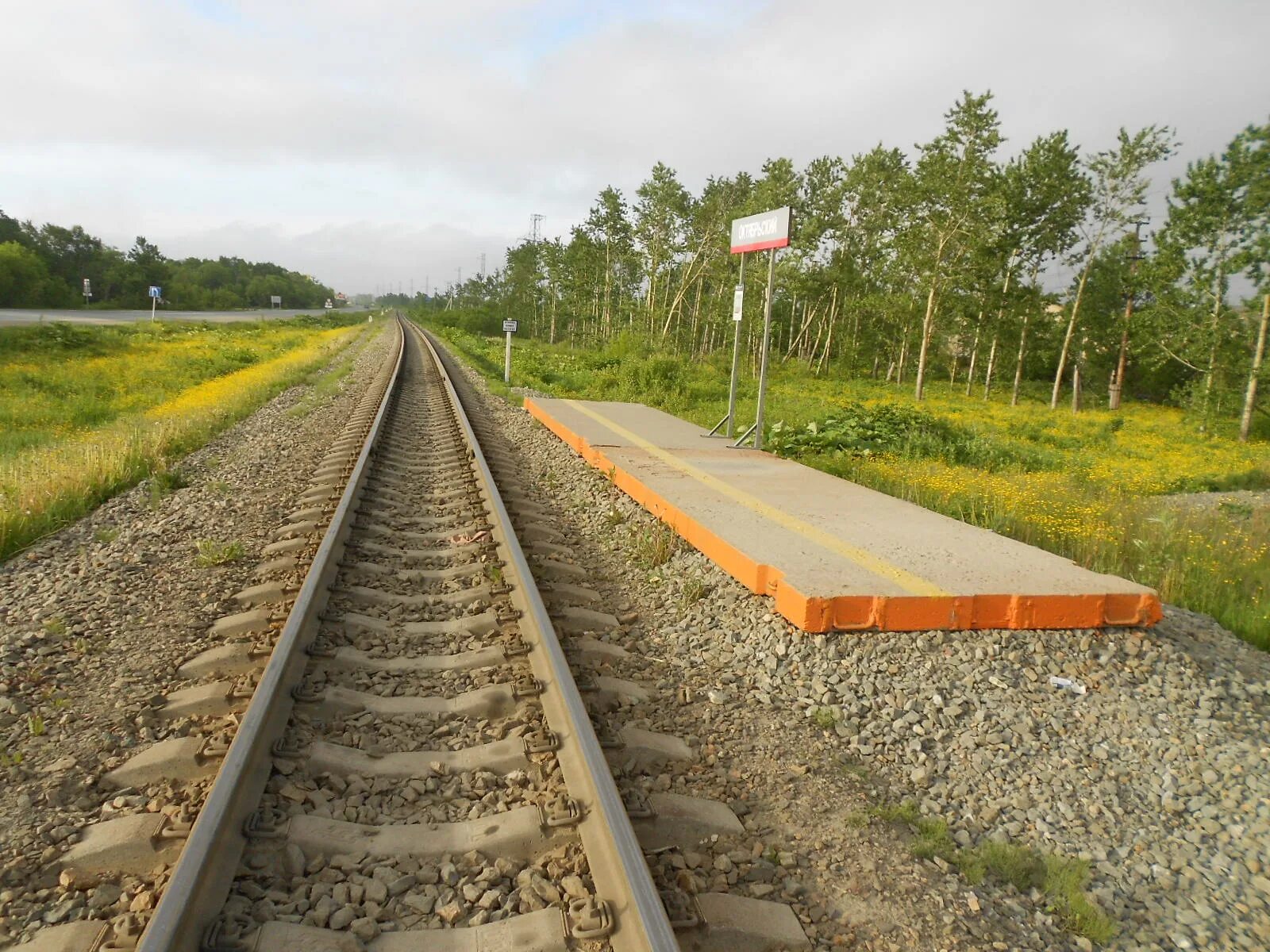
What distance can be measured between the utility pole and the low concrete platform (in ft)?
114

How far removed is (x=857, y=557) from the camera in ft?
16.7

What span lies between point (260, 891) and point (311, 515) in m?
4.52

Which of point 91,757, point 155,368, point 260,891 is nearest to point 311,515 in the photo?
point 91,757

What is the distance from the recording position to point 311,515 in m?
6.55

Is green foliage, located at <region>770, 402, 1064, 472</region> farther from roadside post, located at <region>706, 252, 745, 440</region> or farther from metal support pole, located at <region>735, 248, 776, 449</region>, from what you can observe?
roadside post, located at <region>706, 252, 745, 440</region>

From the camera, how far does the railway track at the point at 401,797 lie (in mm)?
2266

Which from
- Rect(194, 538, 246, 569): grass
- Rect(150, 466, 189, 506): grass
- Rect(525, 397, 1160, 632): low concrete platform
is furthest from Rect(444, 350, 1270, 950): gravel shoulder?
Rect(150, 466, 189, 506): grass

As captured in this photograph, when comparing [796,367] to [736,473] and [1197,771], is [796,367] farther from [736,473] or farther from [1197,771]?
[1197,771]

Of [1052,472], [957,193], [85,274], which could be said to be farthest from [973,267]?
[85,274]

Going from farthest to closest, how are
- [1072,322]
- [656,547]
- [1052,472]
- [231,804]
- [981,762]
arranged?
[1072,322]
[1052,472]
[656,547]
[981,762]
[231,804]

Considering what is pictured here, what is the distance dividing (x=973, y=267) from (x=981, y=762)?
1401 inches

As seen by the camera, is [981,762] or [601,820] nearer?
[601,820]

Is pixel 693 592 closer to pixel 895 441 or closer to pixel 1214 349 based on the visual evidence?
pixel 895 441

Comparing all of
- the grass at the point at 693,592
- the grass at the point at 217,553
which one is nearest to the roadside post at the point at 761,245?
the grass at the point at 693,592
